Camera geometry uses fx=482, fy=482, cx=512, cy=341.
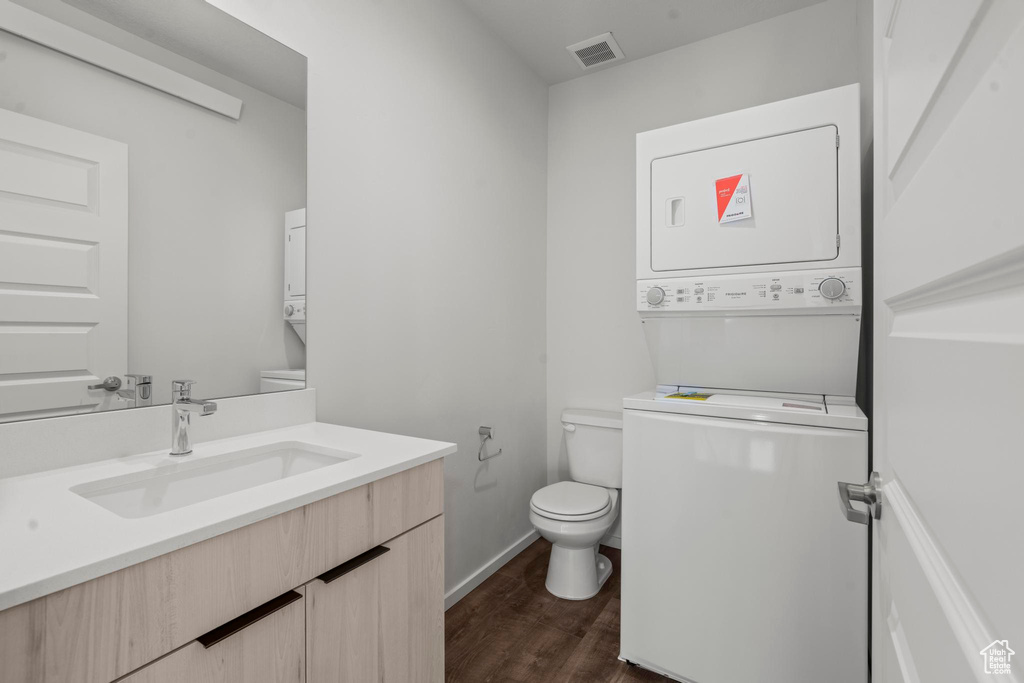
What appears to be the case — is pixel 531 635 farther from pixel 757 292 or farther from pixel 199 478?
pixel 757 292

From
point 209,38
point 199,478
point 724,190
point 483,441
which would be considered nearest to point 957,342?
point 199,478

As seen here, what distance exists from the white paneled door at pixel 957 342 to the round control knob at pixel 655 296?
115 centimetres

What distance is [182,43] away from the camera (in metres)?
1.26

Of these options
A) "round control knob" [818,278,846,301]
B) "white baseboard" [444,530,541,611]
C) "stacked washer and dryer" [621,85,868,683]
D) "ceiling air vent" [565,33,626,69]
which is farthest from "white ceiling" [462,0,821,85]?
"white baseboard" [444,530,541,611]

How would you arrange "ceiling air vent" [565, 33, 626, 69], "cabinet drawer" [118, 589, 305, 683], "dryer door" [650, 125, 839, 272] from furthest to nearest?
1. "ceiling air vent" [565, 33, 626, 69]
2. "dryer door" [650, 125, 839, 272]
3. "cabinet drawer" [118, 589, 305, 683]

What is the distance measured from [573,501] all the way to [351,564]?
53.2 inches

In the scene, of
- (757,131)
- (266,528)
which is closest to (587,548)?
(266,528)

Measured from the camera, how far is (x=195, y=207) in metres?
1.30

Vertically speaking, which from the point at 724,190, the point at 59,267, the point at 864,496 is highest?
the point at 724,190

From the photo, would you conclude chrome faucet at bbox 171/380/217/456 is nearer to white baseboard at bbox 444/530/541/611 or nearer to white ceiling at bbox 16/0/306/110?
white ceiling at bbox 16/0/306/110

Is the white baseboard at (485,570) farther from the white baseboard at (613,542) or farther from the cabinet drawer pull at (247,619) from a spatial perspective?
the cabinet drawer pull at (247,619)

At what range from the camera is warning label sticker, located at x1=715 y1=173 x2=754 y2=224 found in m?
1.67

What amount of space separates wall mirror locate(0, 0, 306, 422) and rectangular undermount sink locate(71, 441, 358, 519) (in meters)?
0.22

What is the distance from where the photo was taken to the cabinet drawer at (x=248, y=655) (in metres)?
0.73
